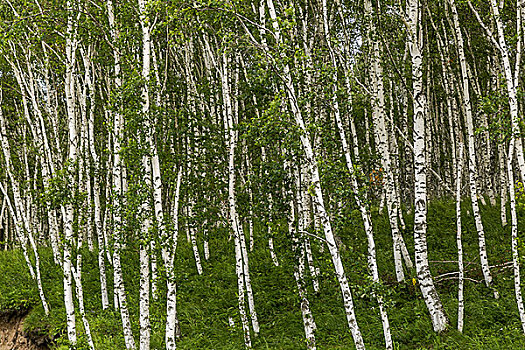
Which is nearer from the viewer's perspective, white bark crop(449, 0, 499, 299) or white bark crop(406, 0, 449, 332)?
white bark crop(406, 0, 449, 332)

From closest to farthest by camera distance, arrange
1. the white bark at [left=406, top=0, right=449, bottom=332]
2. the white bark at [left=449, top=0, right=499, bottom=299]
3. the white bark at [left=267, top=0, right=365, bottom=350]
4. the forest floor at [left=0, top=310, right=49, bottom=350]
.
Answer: the white bark at [left=267, top=0, right=365, bottom=350]
the white bark at [left=406, top=0, right=449, bottom=332]
the white bark at [left=449, top=0, right=499, bottom=299]
the forest floor at [left=0, top=310, right=49, bottom=350]

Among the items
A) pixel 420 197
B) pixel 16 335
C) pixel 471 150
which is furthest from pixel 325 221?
pixel 16 335

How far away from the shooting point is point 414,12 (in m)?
8.63

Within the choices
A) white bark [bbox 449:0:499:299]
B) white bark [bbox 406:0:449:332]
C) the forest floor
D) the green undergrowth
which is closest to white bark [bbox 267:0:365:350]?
the green undergrowth

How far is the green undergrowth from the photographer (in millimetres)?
8195

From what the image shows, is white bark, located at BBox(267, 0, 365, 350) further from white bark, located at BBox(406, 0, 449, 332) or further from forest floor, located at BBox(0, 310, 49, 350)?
forest floor, located at BBox(0, 310, 49, 350)

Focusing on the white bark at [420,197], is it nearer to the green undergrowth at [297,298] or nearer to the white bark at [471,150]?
the green undergrowth at [297,298]

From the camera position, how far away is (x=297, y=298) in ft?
36.0

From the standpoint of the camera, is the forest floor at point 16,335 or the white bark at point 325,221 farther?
the forest floor at point 16,335

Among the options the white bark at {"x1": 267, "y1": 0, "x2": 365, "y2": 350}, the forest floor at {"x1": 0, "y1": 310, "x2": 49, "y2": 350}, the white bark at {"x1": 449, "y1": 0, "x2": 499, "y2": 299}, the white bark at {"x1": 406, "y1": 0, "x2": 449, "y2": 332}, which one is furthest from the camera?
the forest floor at {"x1": 0, "y1": 310, "x2": 49, "y2": 350}

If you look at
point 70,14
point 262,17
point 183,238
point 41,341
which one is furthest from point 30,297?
point 262,17

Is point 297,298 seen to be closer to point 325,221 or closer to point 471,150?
point 325,221

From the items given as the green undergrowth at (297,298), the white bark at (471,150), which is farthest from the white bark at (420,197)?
the white bark at (471,150)

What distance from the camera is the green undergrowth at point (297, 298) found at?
26.9 ft
